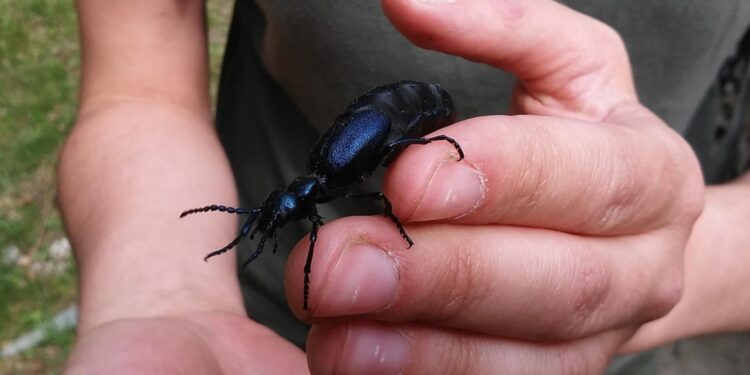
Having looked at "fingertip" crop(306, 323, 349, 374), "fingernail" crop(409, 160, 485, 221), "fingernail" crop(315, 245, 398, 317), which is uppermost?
"fingernail" crop(409, 160, 485, 221)

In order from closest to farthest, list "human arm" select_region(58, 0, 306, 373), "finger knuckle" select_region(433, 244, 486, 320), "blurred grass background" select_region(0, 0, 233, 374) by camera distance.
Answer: "finger knuckle" select_region(433, 244, 486, 320) < "human arm" select_region(58, 0, 306, 373) < "blurred grass background" select_region(0, 0, 233, 374)

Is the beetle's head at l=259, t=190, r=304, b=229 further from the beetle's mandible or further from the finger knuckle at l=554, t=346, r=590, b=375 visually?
the finger knuckle at l=554, t=346, r=590, b=375

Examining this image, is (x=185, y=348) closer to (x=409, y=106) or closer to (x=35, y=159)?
(x=409, y=106)

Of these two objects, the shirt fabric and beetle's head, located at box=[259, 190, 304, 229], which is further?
the shirt fabric

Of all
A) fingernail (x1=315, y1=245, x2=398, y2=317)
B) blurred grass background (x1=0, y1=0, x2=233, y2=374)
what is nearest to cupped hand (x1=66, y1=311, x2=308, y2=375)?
fingernail (x1=315, y1=245, x2=398, y2=317)

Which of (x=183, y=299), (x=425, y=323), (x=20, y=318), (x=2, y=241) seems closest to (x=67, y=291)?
(x=20, y=318)

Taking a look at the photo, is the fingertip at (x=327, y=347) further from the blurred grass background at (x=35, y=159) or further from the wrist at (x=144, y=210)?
the blurred grass background at (x=35, y=159)

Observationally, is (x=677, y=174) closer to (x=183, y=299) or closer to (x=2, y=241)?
(x=183, y=299)
